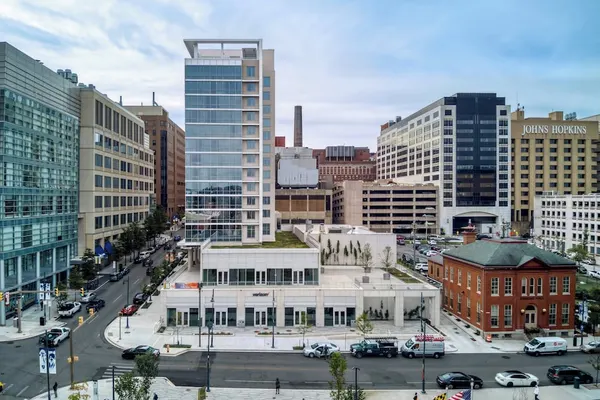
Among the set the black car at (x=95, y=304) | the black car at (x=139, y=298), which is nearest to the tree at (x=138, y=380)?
the black car at (x=95, y=304)

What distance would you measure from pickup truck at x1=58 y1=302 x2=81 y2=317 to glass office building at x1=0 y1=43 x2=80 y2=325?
229 inches

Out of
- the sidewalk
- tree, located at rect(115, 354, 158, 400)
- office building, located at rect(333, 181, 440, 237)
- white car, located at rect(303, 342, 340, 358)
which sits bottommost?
the sidewalk

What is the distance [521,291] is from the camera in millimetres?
50688

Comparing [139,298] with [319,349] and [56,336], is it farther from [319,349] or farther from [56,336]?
[319,349]

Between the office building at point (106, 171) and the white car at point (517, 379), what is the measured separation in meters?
65.3

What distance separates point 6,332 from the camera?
49.8 m

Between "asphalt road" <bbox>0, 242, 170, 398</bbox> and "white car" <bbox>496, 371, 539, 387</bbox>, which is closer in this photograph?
"asphalt road" <bbox>0, 242, 170, 398</bbox>

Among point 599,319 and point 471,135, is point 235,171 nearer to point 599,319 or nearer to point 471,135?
point 599,319

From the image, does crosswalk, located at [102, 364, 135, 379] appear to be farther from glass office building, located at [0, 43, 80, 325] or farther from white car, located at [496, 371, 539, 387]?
white car, located at [496, 371, 539, 387]

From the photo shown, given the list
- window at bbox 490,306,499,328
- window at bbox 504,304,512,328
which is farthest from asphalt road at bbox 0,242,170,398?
window at bbox 504,304,512,328

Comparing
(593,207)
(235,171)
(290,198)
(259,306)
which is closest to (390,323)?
(259,306)

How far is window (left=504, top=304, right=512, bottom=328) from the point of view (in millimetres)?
50531

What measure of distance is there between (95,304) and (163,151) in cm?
11281

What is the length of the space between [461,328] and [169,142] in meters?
140
